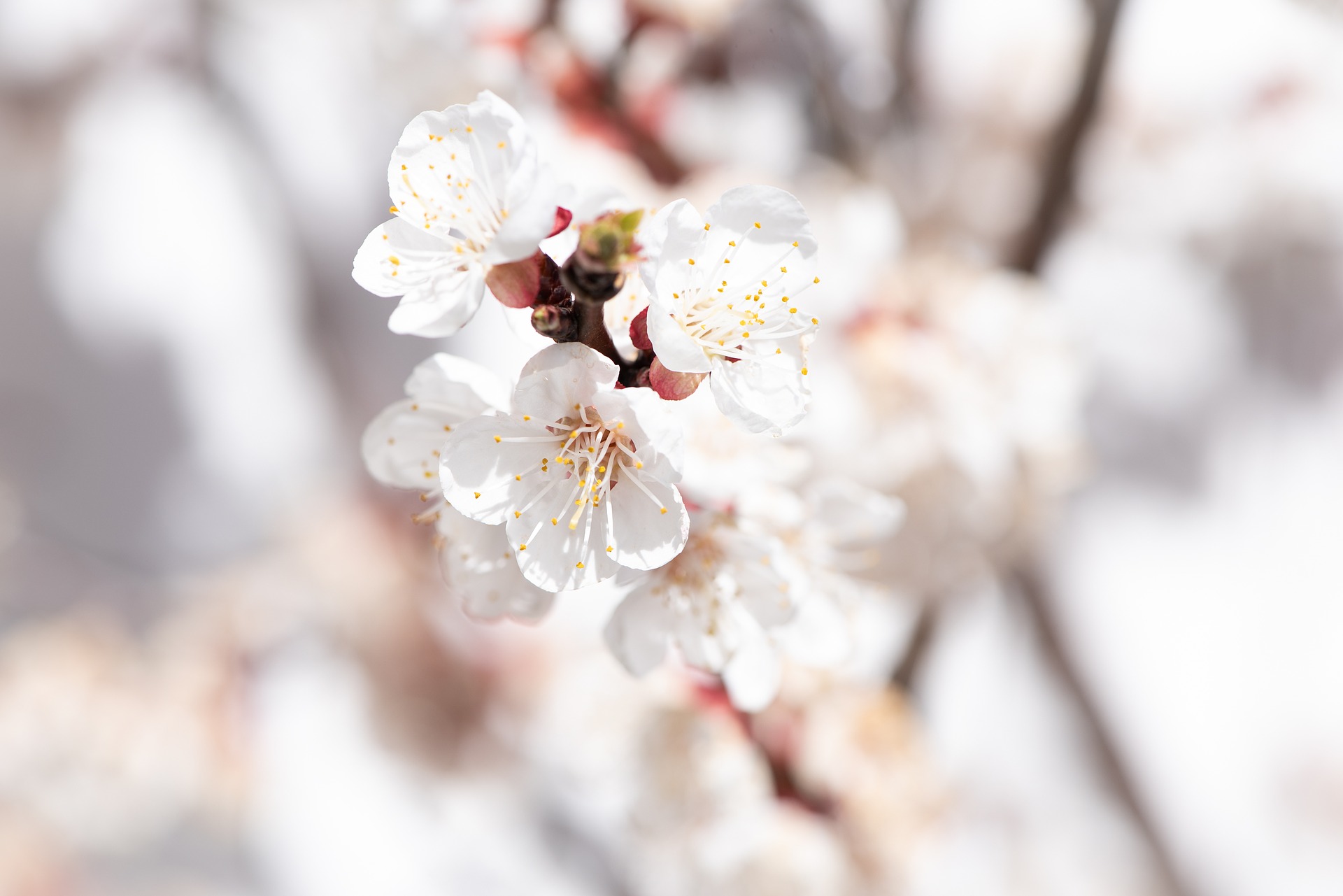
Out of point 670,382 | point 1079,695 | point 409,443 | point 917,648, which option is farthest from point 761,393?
point 1079,695

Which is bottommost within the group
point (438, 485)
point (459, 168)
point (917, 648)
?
point (917, 648)

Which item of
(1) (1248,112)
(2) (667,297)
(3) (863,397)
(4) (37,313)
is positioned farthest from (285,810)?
(1) (1248,112)

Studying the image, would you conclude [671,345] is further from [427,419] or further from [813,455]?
[813,455]

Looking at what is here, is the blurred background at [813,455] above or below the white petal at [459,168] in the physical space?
below

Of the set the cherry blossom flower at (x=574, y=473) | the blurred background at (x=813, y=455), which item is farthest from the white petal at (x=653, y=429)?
the blurred background at (x=813, y=455)

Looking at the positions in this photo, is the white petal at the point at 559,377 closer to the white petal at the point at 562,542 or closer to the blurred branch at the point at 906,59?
the white petal at the point at 562,542

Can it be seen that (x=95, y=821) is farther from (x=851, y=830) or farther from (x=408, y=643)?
(x=851, y=830)

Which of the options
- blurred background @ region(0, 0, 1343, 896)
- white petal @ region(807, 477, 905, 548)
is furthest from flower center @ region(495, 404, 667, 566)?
blurred background @ region(0, 0, 1343, 896)

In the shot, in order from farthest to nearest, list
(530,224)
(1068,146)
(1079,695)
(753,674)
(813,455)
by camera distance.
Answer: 1. (1079,695)
2. (1068,146)
3. (813,455)
4. (753,674)
5. (530,224)
